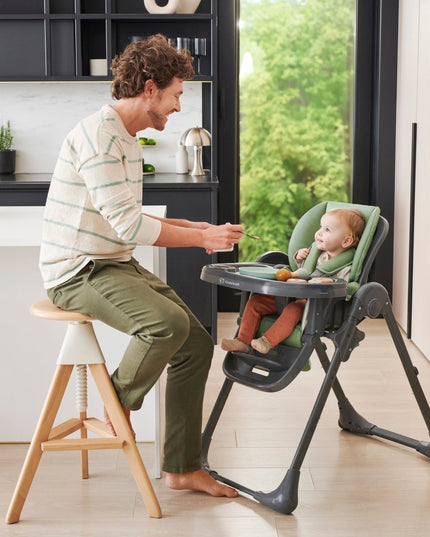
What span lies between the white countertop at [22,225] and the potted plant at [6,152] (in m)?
1.61

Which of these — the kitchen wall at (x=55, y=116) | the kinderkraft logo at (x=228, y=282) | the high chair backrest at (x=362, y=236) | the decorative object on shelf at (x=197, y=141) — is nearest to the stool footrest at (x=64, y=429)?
the kinderkraft logo at (x=228, y=282)

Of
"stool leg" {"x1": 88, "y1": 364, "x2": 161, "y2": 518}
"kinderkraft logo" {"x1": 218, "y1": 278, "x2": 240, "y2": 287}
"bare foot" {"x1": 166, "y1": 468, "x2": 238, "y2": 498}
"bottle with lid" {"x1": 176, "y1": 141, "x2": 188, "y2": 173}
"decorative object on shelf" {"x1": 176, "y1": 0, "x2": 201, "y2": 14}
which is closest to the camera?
"stool leg" {"x1": 88, "y1": 364, "x2": 161, "y2": 518}

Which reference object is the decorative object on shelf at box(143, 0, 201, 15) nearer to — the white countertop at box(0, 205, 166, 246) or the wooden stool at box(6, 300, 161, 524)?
the white countertop at box(0, 205, 166, 246)

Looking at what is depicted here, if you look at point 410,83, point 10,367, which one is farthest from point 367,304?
point 410,83

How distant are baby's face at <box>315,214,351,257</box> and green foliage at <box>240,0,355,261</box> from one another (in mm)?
2455

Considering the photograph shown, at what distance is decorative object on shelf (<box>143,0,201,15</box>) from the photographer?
4871mm

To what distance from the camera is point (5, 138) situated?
5.18m

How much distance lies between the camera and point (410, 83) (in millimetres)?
4738

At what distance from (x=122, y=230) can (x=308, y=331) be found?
691 mm

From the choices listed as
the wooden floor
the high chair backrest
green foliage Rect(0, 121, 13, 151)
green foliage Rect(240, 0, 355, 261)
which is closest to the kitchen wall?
green foliage Rect(0, 121, 13, 151)

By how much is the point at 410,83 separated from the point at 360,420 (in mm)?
2221

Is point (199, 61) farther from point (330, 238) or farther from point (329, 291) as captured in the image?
point (329, 291)

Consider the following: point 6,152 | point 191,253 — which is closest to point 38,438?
point 191,253

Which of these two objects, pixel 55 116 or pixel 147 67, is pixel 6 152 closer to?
pixel 55 116
